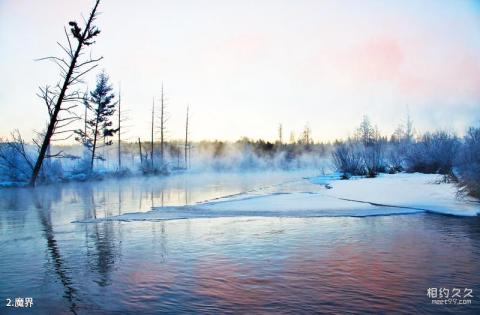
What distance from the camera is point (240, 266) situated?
6.79m

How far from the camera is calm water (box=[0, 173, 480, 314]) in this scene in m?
5.16

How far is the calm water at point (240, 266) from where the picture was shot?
516 centimetres

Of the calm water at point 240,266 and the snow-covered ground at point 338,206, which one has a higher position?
the snow-covered ground at point 338,206

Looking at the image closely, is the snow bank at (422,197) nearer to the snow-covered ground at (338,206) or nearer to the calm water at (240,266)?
the snow-covered ground at (338,206)

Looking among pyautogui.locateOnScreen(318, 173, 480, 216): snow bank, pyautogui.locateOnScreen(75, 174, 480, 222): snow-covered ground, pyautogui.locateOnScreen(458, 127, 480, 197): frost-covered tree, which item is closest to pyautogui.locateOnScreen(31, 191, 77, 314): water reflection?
pyautogui.locateOnScreen(75, 174, 480, 222): snow-covered ground

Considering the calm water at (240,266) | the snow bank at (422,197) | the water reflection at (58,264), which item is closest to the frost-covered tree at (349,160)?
the snow bank at (422,197)

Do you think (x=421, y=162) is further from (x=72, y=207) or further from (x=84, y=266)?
(x=84, y=266)

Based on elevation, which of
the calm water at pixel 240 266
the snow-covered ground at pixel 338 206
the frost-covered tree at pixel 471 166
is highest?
the frost-covered tree at pixel 471 166

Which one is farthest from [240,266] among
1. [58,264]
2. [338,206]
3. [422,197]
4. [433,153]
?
[433,153]

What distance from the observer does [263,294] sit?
544cm

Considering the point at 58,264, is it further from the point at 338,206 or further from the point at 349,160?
the point at 349,160

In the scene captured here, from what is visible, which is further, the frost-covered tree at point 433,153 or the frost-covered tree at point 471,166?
Answer: the frost-covered tree at point 433,153

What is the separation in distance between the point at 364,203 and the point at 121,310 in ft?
39.8

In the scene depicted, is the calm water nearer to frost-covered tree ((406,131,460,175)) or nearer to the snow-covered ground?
the snow-covered ground
